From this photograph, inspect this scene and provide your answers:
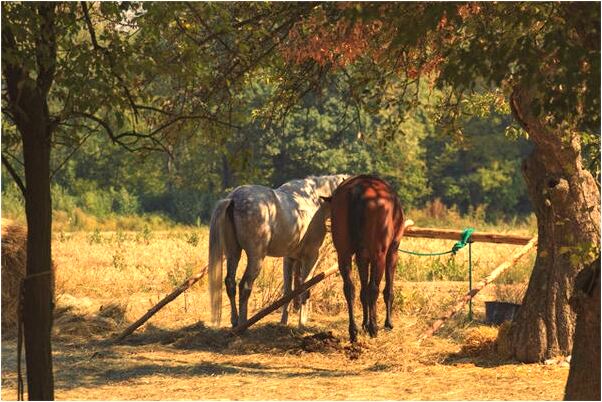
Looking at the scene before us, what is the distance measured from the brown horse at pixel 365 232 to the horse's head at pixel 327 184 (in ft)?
4.78

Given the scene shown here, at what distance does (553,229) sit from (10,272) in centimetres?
746

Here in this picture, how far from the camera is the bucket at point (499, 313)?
51.1 ft

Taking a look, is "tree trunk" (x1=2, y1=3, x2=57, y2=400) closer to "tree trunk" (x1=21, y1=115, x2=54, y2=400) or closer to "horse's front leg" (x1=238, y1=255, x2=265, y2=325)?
"tree trunk" (x1=21, y1=115, x2=54, y2=400)

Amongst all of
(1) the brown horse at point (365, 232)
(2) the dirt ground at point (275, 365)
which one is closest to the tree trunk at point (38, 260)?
(2) the dirt ground at point (275, 365)

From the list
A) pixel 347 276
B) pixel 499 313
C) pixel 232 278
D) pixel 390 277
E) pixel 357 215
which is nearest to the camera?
pixel 357 215

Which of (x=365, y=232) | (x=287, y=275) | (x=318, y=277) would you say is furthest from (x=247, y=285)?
(x=365, y=232)

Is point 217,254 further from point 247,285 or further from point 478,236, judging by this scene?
point 478,236

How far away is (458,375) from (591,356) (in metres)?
3.93

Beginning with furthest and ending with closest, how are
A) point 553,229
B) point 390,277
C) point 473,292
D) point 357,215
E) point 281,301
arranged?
point 390,277, point 357,215, point 281,301, point 473,292, point 553,229

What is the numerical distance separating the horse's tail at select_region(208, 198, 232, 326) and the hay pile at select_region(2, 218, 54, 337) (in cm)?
283

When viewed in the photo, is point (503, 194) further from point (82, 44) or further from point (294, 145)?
point (82, 44)

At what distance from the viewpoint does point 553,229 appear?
1291cm

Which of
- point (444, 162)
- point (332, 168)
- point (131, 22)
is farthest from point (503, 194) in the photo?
point (131, 22)

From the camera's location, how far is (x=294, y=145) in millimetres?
54594
